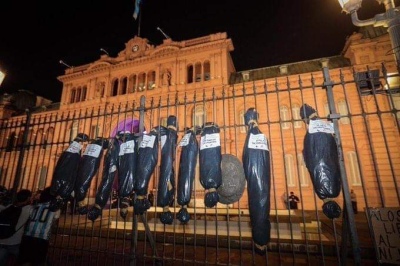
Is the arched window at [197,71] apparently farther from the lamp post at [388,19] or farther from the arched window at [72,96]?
the lamp post at [388,19]

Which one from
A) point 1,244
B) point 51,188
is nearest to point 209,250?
point 51,188

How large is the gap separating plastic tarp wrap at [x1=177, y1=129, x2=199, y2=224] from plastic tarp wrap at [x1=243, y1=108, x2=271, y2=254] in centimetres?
94

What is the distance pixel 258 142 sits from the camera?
373 centimetres

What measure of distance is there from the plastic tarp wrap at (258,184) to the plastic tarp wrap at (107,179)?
8.98 ft

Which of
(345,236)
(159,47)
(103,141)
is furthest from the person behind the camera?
(159,47)

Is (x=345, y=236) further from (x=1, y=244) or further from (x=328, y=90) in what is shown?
(x=1, y=244)

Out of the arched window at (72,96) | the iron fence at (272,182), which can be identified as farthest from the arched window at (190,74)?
the arched window at (72,96)

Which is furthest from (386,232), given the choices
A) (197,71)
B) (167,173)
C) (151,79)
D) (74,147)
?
(151,79)

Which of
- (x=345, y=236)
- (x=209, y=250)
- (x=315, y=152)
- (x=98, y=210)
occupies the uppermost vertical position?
(x=315, y=152)

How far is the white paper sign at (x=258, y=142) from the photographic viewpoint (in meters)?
3.71

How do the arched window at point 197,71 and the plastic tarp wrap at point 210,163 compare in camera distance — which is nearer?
the plastic tarp wrap at point 210,163

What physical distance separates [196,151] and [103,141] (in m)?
2.30

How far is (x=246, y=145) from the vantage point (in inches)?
149

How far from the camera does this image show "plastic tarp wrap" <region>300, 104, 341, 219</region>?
331cm
